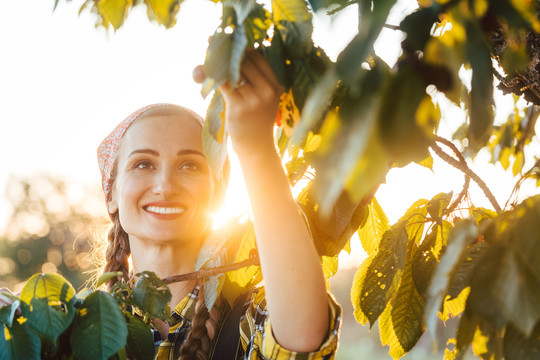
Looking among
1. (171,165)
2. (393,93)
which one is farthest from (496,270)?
(171,165)

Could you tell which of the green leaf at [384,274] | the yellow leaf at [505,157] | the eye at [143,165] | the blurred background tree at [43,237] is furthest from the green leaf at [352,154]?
the blurred background tree at [43,237]

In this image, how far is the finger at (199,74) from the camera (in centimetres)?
Result: 86

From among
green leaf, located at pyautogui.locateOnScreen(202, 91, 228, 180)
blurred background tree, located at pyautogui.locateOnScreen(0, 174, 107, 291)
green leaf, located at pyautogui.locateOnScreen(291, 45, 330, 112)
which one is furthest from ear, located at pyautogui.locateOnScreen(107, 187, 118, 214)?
blurred background tree, located at pyautogui.locateOnScreen(0, 174, 107, 291)

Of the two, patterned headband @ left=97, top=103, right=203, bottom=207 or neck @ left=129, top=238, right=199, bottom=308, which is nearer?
neck @ left=129, top=238, right=199, bottom=308

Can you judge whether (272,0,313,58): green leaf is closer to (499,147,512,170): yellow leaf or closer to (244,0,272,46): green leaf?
(244,0,272,46): green leaf

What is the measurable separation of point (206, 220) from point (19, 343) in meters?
0.90

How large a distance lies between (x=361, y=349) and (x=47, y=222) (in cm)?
1638

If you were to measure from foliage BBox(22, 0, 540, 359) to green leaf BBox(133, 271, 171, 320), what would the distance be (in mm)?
182

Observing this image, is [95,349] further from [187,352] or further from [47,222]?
[47,222]

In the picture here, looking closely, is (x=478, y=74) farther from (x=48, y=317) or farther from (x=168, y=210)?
(x=168, y=210)

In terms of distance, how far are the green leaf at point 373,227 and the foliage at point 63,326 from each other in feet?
1.78

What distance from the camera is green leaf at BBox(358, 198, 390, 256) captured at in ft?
4.28

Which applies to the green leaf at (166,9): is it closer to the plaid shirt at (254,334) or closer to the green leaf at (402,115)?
the green leaf at (402,115)

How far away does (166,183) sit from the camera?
5.72 feet
